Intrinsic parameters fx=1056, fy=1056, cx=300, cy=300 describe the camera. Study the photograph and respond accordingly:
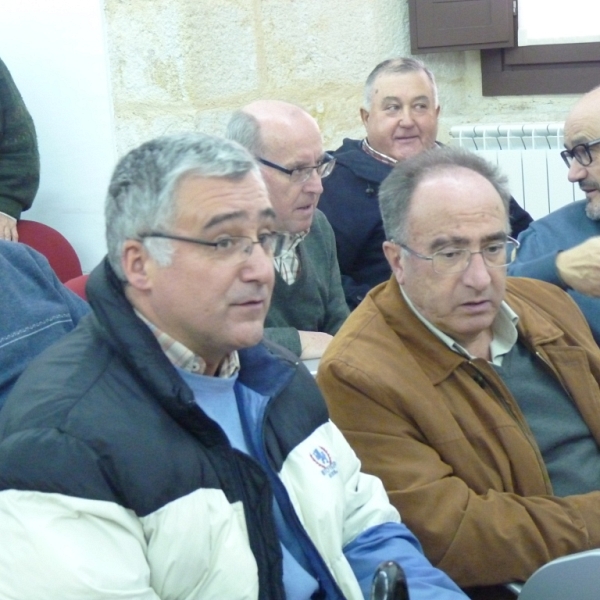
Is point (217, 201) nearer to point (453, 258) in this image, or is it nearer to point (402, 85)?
point (453, 258)

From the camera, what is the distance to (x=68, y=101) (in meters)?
3.89

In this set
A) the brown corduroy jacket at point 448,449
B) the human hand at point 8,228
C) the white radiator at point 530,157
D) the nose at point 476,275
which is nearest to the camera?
the brown corduroy jacket at point 448,449

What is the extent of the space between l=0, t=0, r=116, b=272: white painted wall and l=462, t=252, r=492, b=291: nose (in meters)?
2.02

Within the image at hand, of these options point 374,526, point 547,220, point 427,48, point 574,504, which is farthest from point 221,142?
point 427,48

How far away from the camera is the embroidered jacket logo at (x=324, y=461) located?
163 cm

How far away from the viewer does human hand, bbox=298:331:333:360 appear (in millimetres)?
2504

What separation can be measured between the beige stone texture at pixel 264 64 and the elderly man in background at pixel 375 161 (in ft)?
1.49

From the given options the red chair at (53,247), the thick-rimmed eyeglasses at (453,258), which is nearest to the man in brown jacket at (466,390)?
the thick-rimmed eyeglasses at (453,258)

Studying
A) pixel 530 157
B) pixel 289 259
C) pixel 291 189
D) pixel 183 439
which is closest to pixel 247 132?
pixel 291 189

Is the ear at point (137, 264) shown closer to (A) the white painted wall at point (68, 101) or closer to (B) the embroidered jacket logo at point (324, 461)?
(B) the embroidered jacket logo at point (324, 461)

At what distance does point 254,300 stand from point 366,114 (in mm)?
2258

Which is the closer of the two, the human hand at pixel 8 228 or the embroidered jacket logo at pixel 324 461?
the embroidered jacket logo at pixel 324 461

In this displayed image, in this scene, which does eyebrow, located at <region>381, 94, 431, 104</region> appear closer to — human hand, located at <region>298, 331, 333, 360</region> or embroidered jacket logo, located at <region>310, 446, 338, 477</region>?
human hand, located at <region>298, 331, 333, 360</region>

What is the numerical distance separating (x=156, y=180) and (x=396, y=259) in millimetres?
756
